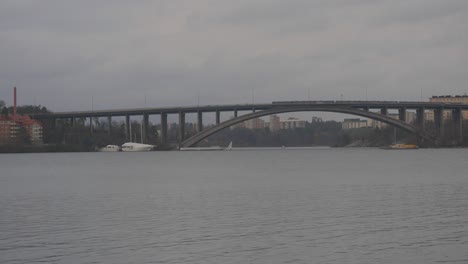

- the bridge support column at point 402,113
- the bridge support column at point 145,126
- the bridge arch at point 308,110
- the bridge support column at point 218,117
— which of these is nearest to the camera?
the bridge arch at point 308,110

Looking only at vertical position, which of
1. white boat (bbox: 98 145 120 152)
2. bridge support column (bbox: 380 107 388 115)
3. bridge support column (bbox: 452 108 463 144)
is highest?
bridge support column (bbox: 380 107 388 115)

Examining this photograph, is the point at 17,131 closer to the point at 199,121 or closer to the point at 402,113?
the point at 199,121

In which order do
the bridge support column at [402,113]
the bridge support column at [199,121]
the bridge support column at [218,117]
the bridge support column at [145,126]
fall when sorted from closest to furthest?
the bridge support column at [218,117] < the bridge support column at [199,121] < the bridge support column at [402,113] < the bridge support column at [145,126]

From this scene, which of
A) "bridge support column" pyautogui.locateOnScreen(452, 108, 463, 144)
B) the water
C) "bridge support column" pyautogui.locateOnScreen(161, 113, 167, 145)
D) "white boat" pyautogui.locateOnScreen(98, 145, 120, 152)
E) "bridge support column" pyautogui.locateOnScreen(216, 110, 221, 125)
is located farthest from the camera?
"white boat" pyautogui.locateOnScreen(98, 145, 120, 152)

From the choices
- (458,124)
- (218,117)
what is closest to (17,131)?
(218,117)

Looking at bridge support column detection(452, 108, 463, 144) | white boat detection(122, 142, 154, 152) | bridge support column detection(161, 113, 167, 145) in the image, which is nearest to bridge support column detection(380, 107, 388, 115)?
bridge support column detection(452, 108, 463, 144)

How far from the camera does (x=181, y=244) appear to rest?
17.0 m

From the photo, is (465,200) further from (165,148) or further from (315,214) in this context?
(165,148)

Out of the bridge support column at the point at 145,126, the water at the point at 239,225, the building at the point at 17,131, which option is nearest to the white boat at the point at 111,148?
the bridge support column at the point at 145,126

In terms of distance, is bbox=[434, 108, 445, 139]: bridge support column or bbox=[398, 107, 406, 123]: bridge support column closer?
bbox=[398, 107, 406, 123]: bridge support column

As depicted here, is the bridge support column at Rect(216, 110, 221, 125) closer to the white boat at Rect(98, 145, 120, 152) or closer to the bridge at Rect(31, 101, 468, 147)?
the bridge at Rect(31, 101, 468, 147)

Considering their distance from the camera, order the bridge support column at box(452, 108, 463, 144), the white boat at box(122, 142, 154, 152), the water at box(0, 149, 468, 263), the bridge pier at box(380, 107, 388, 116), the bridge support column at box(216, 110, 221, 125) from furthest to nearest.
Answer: the white boat at box(122, 142, 154, 152) → the bridge support column at box(452, 108, 463, 144) → the bridge pier at box(380, 107, 388, 116) → the bridge support column at box(216, 110, 221, 125) → the water at box(0, 149, 468, 263)

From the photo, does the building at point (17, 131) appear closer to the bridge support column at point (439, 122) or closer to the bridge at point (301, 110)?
the bridge at point (301, 110)

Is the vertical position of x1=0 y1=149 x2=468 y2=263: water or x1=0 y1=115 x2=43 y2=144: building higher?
x1=0 y1=115 x2=43 y2=144: building
